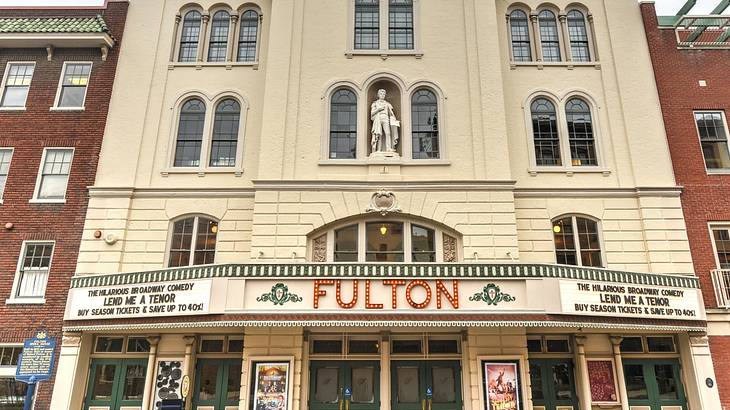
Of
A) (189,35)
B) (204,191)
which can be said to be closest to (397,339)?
(204,191)

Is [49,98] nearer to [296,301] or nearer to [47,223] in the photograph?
[47,223]

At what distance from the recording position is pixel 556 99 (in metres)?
16.8

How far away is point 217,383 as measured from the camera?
14.5m

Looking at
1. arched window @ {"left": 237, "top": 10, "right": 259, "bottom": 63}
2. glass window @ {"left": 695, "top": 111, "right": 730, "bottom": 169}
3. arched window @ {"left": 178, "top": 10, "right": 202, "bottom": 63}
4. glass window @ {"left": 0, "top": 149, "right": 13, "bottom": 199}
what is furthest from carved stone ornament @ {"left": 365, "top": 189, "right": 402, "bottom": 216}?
glass window @ {"left": 0, "top": 149, "right": 13, "bottom": 199}

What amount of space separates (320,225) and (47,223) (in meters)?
9.38

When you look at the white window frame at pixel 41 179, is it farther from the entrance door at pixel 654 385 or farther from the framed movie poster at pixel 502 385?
the entrance door at pixel 654 385

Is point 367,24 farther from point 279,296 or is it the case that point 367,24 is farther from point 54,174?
point 54,174

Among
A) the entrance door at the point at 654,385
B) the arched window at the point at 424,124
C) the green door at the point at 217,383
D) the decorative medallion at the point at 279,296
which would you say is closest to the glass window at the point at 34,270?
the green door at the point at 217,383

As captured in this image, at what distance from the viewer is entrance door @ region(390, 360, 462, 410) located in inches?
543

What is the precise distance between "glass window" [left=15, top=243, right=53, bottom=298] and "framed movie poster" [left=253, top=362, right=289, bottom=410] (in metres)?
7.89

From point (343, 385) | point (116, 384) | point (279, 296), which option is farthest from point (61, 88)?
point (343, 385)

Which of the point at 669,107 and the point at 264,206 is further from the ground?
the point at 669,107

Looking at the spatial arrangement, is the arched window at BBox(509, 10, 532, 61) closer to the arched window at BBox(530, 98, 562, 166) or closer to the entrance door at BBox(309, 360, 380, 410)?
the arched window at BBox(530, 98, 562, 166)

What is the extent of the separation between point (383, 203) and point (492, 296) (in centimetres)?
440
